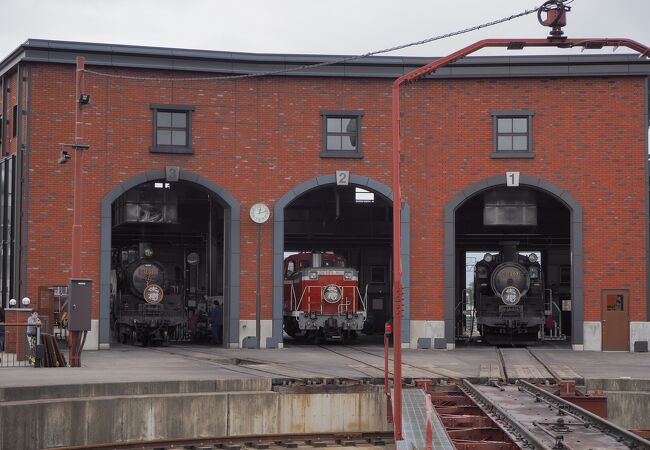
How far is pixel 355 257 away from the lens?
51.3 m

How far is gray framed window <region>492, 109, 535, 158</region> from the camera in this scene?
3706 cm

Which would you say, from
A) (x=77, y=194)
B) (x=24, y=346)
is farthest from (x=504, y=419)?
(x=24, y=346)

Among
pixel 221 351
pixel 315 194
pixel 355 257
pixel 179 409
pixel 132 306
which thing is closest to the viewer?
pixel 179 409

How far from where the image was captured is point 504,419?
1988 cm

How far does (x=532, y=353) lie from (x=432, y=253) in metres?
4.80

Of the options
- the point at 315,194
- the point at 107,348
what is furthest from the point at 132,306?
the point at 315,194

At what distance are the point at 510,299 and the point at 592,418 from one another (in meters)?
21.6

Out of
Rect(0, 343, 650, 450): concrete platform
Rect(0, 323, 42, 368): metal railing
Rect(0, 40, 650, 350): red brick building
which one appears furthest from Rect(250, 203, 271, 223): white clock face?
Rect(0, 323, 42, 368): metal railing

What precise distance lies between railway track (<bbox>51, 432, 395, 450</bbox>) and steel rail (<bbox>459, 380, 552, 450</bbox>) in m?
2.06

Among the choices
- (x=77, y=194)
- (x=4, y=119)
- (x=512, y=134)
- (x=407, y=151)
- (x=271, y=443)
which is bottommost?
(x=271, y=443)

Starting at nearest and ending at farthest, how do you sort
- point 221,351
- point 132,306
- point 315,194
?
point 221,351 < point 132,306 < point 315,194

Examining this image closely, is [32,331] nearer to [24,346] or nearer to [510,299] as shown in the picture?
[24,346]

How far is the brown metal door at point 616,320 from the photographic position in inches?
1435

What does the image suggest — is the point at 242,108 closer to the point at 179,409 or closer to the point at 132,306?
the point at 132,306
